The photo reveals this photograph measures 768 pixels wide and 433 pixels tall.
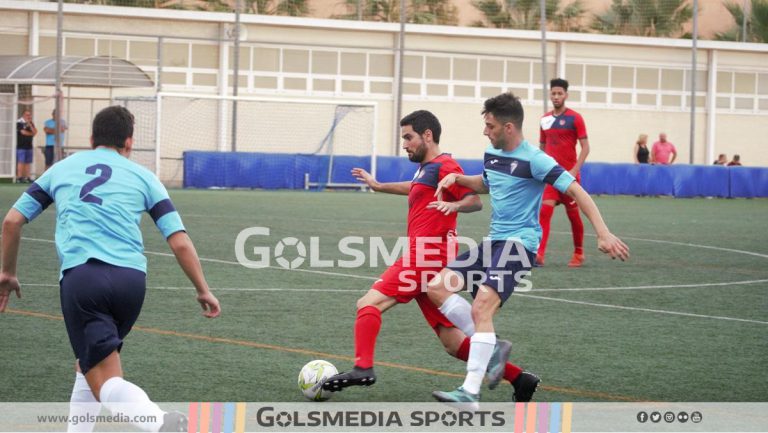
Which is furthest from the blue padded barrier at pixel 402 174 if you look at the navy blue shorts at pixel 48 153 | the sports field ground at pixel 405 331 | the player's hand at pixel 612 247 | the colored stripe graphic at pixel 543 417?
the player's hand at pixel 612 247

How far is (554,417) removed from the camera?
6.50 m

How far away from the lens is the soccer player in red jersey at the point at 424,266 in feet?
22.6

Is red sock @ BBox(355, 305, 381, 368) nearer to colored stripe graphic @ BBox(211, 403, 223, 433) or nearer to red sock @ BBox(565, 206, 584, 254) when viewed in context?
colored stripe graphic @ BBox(211, 403, 223, 433)

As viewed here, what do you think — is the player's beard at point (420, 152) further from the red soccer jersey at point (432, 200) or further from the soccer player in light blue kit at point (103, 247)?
the soccer player in light blue kit at point (103, 247)

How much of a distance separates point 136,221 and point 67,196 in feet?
1.02

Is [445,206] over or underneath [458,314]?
over

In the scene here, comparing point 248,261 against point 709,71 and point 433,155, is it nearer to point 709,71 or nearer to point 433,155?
point 433,155

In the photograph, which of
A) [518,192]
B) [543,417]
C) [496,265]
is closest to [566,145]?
[518,192]

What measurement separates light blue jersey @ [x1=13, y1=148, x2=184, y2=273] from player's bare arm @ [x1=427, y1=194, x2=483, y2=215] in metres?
2.07

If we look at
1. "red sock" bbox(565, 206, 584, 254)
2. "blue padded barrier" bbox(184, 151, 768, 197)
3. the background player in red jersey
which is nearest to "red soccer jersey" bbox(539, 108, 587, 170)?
the background player in red jersey

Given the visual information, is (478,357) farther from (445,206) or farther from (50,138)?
(50,138)

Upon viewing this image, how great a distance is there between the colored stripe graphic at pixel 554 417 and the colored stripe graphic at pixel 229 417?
157 centimetres

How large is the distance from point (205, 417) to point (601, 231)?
2263 mm

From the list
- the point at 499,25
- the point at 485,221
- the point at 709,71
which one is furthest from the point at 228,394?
the point at 709,71
